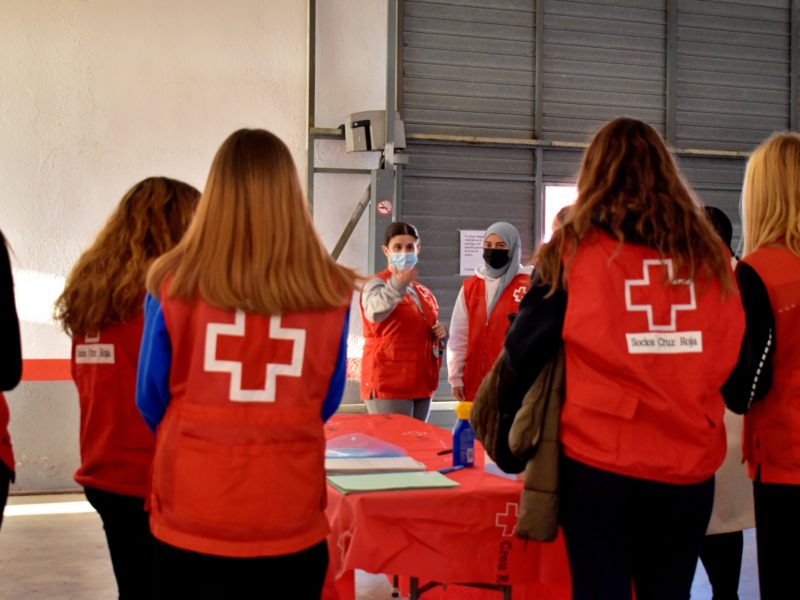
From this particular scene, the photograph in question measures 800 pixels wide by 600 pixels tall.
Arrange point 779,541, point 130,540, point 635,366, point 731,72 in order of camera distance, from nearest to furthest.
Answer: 1. point 635,366
2. point 779,541
3. point 130,540
4. point 731,72

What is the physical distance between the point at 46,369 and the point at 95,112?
174 cm

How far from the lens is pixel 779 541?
2.10m

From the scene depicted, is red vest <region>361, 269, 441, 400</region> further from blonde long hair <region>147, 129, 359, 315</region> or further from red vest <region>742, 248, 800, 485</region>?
blonde long hair <region>147, 129, 359, 315</region>

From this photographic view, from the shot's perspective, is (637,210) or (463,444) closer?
(637,210)

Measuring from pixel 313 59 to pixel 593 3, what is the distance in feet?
7.31

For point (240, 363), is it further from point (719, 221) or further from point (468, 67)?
point (468, 67)

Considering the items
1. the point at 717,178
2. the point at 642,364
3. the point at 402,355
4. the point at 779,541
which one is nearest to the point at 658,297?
the point at 642,364

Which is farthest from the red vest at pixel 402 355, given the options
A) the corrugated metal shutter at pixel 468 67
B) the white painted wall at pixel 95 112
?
the corrugated metal shutter at pixel 468 67

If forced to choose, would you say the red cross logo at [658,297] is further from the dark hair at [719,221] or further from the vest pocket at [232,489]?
the dark hair at [719,221]

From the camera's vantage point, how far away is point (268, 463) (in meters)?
1.68

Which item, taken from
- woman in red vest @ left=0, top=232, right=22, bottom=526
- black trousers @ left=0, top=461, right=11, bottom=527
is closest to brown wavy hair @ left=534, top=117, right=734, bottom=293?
woman in red vest @ left=0, top=232, right=22, bottom=526

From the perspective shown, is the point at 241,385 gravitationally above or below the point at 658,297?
below

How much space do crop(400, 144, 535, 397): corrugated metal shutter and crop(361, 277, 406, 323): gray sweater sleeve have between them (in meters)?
2.22

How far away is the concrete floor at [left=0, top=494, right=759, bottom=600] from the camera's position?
13.0 feet
